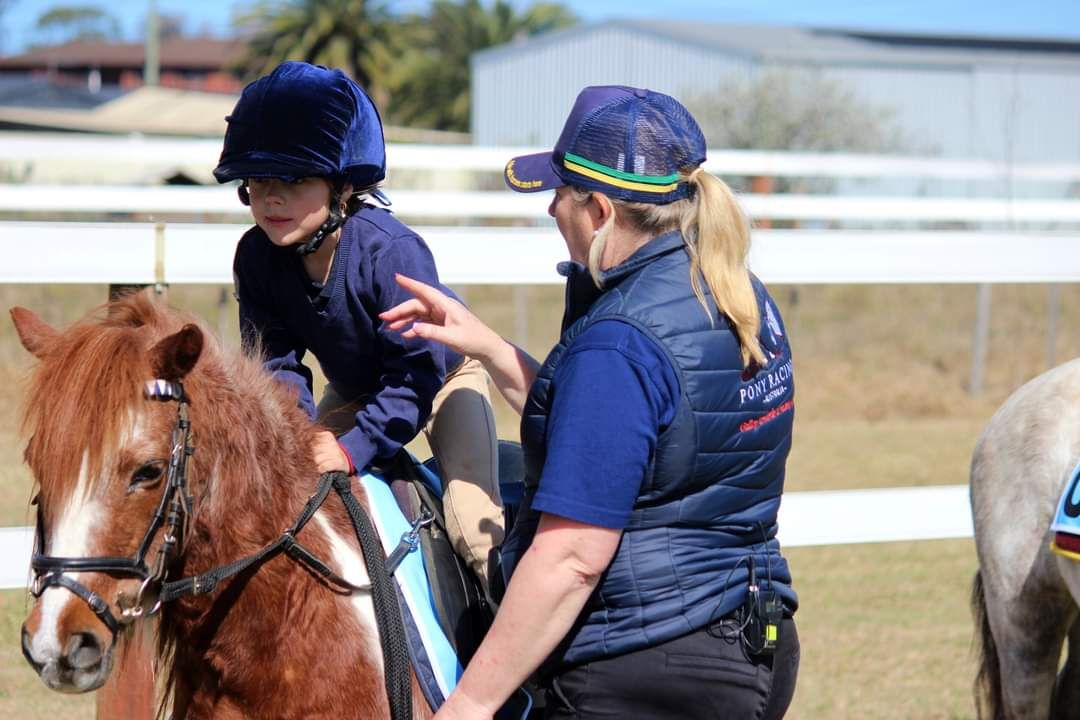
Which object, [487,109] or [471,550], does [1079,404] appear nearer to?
[471,550]

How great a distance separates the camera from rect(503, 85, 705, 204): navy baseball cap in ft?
7.93

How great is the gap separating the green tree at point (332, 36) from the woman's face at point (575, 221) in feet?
148

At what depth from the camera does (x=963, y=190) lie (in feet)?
68.2

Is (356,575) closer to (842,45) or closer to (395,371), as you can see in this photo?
(395,371)

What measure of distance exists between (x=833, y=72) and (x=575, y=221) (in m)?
31.0

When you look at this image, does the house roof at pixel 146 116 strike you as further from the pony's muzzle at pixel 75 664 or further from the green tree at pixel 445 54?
the pony's muzzle at pixel 75 664

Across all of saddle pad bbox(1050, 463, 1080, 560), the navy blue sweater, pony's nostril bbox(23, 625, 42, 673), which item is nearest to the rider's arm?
the navy blue sweater

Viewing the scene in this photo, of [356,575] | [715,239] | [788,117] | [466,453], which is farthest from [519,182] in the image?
[788,117]

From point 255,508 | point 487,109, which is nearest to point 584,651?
point 255,508

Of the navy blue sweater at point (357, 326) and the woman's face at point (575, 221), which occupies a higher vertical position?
the woman's face at point (575, 221)

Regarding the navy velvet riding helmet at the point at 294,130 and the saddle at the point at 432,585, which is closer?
the saddle at the point at 432,585

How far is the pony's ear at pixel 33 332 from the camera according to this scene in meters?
2.45

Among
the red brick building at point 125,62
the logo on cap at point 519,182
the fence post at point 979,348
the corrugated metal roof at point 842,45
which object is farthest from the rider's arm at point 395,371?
the red brick building at point 125,62

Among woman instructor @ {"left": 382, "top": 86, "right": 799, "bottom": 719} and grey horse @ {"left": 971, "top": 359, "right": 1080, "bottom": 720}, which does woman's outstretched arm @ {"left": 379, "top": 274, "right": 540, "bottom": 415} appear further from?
grey horse @ {"left": 971, "top": 359, "right": 1080, "bottom": 720}
